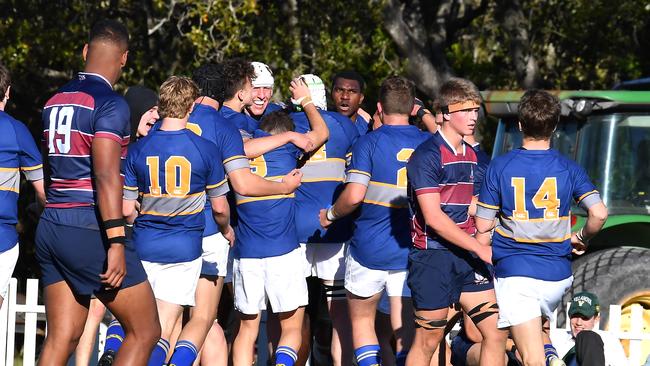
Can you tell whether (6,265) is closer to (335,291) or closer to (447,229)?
(447,229)

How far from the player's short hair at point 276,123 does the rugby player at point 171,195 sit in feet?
2.93

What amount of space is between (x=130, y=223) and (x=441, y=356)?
2.39 metres

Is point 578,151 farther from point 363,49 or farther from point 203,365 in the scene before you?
point 363,49

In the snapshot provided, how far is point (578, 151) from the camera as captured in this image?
977 cm

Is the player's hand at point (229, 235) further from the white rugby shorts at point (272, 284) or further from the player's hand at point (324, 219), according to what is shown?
the player's hand at point (324, 219)

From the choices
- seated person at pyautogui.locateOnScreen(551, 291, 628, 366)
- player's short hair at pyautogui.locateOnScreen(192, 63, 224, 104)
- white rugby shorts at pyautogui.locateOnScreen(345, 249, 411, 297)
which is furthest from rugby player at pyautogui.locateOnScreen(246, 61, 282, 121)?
seated person at pyautogui.locateOnScreen(551, 291, 628, 366)

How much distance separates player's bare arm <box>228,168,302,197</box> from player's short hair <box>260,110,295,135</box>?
0.45m

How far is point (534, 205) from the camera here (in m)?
7.17

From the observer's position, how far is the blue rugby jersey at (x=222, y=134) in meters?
7.77

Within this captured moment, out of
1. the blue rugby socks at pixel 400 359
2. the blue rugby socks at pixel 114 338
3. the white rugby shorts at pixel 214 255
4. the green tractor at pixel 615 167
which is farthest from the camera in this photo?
the green tractor at pixel 615 167

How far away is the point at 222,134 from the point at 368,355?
5.83ft

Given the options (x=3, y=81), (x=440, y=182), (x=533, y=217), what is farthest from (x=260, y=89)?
→ (x=533, y=217)

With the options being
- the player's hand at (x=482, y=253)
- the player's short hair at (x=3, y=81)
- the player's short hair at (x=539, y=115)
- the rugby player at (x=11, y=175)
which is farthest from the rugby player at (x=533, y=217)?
the player's short hair at (x=3, y=81)

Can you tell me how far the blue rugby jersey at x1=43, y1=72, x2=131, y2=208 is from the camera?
21.7 feet
